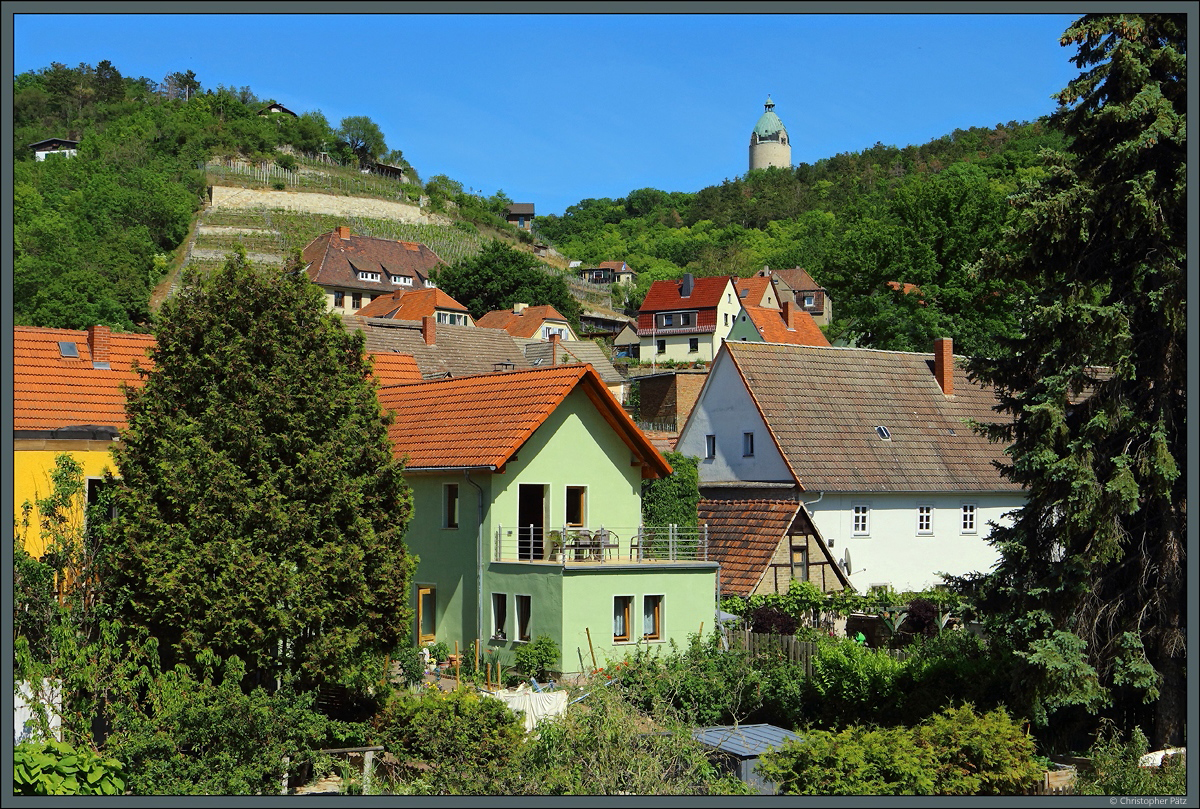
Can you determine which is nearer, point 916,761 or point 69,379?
point 916,761

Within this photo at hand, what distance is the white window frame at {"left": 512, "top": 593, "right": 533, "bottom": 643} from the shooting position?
25516mm

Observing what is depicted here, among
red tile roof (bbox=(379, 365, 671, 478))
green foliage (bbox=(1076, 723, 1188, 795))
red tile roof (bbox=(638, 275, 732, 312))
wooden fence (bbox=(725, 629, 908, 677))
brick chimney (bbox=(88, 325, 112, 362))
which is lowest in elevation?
green foliage (bbox=(1076, 723, 1188, 795))

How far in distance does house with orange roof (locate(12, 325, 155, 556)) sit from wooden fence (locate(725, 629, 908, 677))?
1350cm

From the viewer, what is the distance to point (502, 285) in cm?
9469

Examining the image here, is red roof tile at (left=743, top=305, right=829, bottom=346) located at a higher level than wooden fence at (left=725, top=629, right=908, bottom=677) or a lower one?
higher

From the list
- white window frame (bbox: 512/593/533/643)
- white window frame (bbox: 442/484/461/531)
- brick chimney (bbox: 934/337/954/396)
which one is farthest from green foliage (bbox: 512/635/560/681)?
brick chimney (bbox: 934/337/954/396)

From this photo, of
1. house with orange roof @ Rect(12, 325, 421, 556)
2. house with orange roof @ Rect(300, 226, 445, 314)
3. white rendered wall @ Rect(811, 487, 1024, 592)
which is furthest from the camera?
house with orange roof @ Rect(300, 226, 445, 314)

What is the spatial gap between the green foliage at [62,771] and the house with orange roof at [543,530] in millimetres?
10933

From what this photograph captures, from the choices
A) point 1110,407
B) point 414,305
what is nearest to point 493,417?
point 1110,407

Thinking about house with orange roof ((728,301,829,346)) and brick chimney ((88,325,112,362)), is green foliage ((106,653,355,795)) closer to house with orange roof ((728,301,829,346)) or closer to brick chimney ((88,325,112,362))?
brick chimney ((88,325,112,362))

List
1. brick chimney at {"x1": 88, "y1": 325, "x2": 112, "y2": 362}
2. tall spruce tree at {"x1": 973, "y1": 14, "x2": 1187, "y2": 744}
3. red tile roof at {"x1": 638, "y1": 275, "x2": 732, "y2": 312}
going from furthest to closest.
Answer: red tile roof at {"x1": 638, "y1": 275, "x2": 732, "y2": 312}, brick chimney at {"x1": 88, "y1": 325, "x2": 112, "y2": 362}, tall spruce tree at {"x1": 973, "y1": 14, "x2": 1187, "y2": 744}

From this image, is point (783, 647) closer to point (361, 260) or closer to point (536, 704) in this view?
point (536, 704)

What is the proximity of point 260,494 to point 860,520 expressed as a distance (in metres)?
23.1

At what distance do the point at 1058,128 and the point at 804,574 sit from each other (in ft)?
50.4
